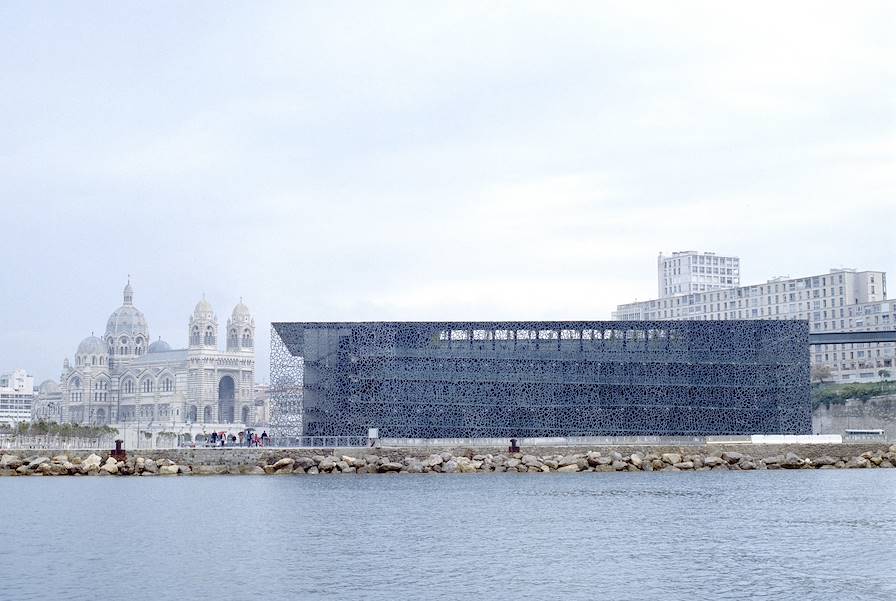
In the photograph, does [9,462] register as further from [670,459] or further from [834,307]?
[834,307]

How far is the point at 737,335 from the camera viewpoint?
2992 inches

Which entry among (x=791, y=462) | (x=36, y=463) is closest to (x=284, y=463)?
(x=36, y=463)

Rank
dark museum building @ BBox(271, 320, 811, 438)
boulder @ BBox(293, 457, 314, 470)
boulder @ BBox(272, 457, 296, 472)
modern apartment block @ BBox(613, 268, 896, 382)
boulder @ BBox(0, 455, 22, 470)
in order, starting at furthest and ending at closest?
modern apartment block @ BBox(613, 268, 896, 382)
dark museum building @ BBox(271, 320, 811, 438)
boulder @ BBox(0, 455, 22, 470)
boulder @ BBox(293, 457, 314, 470)
boulder @ BBox(272, 457, 296, 472)

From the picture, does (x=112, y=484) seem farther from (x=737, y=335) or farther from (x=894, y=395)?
(x=894, y=395)

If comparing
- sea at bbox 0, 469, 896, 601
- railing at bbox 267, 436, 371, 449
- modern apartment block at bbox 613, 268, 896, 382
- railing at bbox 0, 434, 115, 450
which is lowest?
sea at bbox 0, 469, 896, 601

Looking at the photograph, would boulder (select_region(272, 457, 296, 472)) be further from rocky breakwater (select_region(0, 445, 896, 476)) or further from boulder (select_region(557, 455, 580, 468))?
boulder (select_region(557, 455, 580, 468))

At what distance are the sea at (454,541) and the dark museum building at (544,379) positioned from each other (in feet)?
68.3

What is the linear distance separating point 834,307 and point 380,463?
10270cm

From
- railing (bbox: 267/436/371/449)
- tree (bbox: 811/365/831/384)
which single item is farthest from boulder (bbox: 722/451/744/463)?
tree (bbox: 811/365/831/384)

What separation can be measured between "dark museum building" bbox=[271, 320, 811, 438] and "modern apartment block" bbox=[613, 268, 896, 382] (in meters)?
65.5

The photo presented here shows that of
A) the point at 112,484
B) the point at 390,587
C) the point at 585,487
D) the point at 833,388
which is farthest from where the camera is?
the point at 833,388

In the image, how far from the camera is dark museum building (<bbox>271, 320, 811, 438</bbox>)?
75.4m

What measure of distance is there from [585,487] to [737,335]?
2631 centimetres

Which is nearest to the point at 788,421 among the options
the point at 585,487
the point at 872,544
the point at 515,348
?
the point at 515,348
